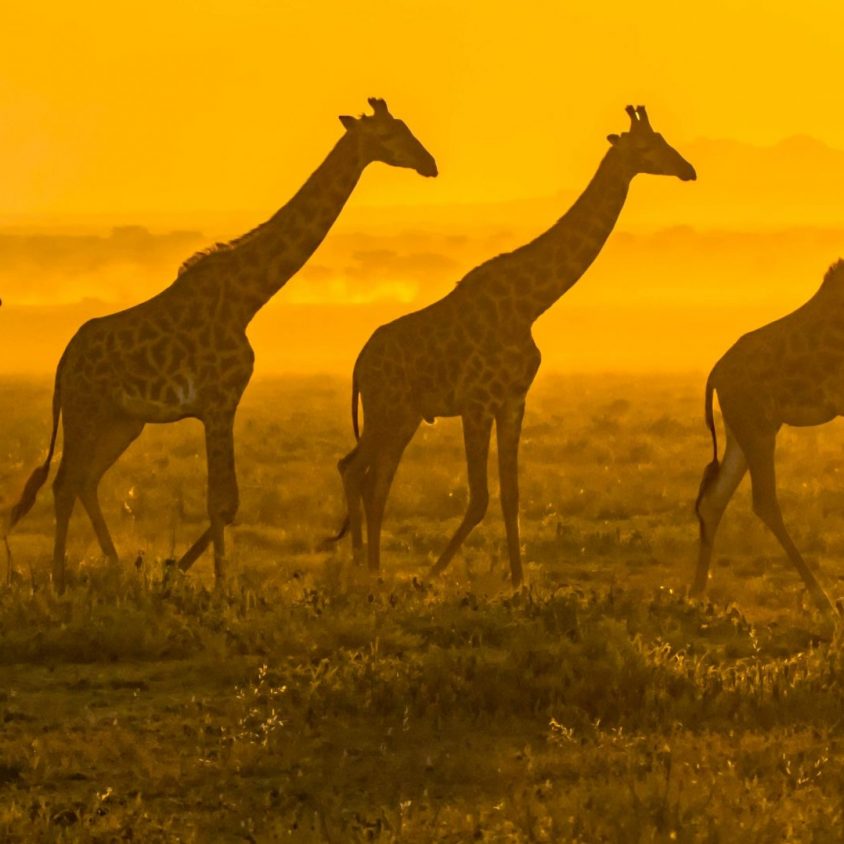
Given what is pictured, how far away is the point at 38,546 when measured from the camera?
51.8 ft

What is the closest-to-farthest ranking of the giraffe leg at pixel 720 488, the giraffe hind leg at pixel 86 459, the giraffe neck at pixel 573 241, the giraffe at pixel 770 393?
the giraffe hind leg at pixel 86 459, the giraffe at pixel 770 393, the giraffe leg at pixel 720 488, the giraffe neck at pixel 573 241

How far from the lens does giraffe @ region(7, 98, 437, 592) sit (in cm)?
1200

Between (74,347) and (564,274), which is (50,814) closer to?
(74,347)

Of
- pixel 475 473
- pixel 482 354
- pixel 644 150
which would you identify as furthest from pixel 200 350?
pixel 644 150

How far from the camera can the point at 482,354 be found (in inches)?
504

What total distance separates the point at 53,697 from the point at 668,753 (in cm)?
301

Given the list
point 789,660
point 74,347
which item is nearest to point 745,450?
point 789,660

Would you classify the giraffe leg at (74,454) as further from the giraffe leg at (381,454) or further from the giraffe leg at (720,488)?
the giraffe leg at (720,488)

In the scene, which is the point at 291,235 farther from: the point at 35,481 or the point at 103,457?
the point at 35,481

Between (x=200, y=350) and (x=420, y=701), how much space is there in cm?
403

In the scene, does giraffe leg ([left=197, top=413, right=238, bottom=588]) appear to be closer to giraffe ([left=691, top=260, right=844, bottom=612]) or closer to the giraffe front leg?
the giraffe front leg

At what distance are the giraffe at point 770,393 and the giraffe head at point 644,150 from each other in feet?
4.59

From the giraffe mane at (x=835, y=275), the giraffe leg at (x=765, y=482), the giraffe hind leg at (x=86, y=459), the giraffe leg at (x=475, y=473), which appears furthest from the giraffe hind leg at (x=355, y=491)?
the giraffe mane at (x=835, y=275)

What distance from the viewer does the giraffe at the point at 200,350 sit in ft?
39.4
